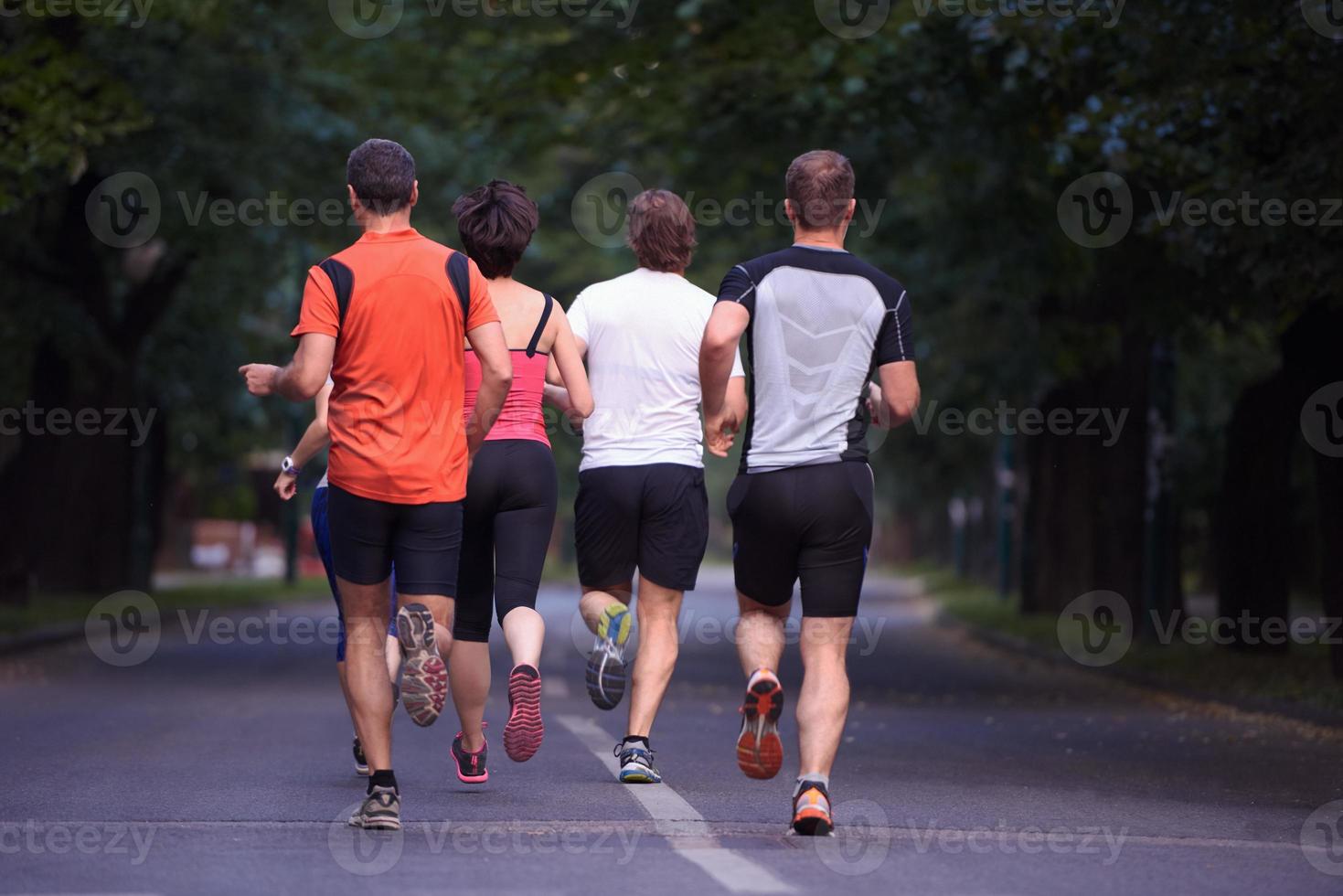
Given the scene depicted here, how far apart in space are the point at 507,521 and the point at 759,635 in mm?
1208

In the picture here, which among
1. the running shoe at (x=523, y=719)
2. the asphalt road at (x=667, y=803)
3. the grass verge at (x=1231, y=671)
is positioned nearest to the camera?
the asphalt road at (x=667, y=803)

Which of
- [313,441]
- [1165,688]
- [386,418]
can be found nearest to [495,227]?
[313,441]

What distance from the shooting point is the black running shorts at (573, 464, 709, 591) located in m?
8.21

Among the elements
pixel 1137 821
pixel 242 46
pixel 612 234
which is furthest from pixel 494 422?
pixel 612 234

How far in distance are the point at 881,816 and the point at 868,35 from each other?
33.7 feet

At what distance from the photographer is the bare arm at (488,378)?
735 centimetres

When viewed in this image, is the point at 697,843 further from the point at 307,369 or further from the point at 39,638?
the point at 39,638

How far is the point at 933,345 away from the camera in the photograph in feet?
85.6

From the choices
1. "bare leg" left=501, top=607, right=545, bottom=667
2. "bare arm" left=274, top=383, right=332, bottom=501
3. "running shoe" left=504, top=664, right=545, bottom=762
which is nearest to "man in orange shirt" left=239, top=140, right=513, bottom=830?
"running shoe" left=504, top=664, right=545, bottom=762

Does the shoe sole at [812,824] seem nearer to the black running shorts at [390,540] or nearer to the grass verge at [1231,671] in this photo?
the black running shorts at [390,540]

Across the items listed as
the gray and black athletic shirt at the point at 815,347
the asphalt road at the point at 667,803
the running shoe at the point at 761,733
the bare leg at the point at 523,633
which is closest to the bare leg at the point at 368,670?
the asphalt road at the point at 667,803

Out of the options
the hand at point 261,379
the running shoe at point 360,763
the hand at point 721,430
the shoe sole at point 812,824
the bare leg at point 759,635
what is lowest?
the running shoe at point 360,763

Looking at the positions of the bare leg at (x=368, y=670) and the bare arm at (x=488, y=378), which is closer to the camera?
the bare leg at (x=368, y=670)

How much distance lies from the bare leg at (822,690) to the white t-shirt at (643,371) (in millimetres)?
1215
